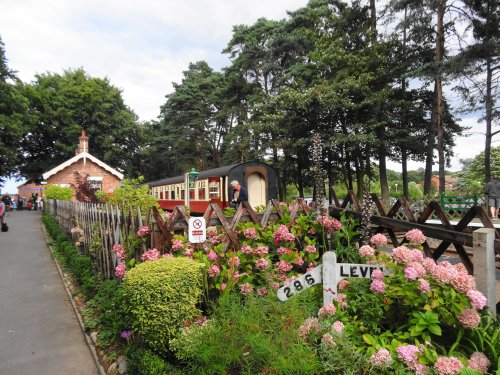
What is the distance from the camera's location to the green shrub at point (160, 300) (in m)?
3.13

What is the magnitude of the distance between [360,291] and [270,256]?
150 cm

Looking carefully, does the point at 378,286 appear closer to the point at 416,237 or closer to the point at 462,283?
the point at 462,283

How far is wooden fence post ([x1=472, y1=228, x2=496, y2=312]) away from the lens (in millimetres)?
2850

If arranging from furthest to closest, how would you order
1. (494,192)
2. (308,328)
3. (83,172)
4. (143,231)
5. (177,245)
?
(83,172) < (494,192) < (143,231) < (177,245) < (308,328)

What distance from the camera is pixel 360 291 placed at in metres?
2.76

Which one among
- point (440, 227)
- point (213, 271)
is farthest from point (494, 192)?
point (213, 271)

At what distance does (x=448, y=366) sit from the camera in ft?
6.51

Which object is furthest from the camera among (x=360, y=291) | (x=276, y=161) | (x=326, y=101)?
(x=276, y=161)

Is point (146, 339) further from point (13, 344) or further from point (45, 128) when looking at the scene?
point (45, 128)

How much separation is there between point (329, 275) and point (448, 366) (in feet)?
3.33

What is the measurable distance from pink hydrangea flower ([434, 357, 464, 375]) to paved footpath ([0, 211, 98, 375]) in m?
3.42

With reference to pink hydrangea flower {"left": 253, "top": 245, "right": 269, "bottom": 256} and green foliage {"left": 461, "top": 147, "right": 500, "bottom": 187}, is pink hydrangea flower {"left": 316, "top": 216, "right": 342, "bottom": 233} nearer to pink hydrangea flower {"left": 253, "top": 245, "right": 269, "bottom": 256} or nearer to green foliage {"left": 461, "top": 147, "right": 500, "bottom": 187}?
pink hydrangea flower {"left": 253, "top": 245, "right": 269, "bottom": 256}

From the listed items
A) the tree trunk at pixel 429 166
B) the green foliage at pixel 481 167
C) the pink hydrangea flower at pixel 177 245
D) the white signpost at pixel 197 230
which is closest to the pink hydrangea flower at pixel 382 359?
the white signpost at pixel 197 230

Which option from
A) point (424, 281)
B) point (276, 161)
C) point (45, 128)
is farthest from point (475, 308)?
point (45, 128)
